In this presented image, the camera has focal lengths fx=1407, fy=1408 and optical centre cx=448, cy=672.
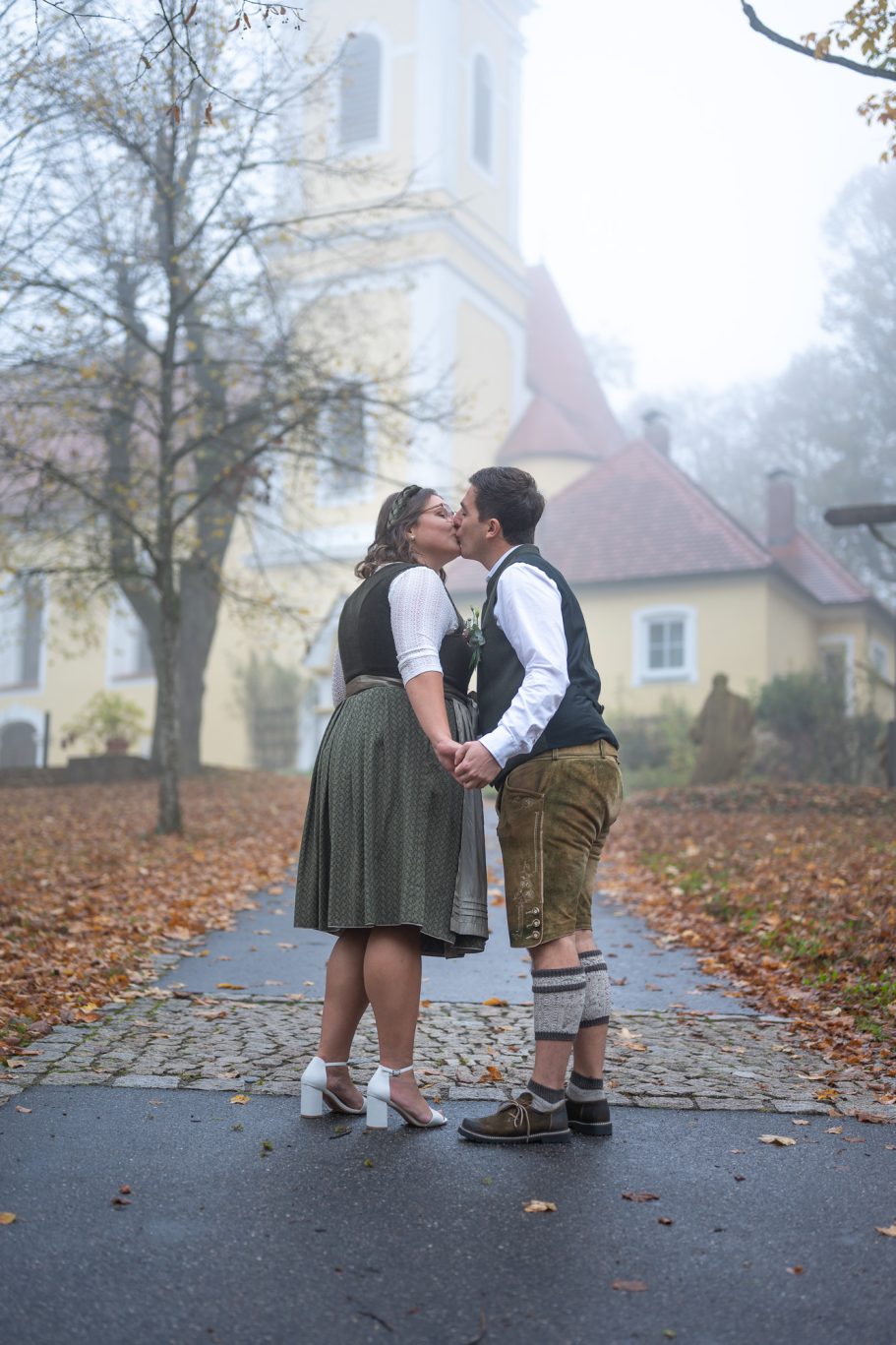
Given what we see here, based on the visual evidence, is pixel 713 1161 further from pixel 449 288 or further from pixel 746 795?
pixel 449 288

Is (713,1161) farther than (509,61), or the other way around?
(509,61)

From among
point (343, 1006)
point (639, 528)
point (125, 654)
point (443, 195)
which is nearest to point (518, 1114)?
point (343, 1006)

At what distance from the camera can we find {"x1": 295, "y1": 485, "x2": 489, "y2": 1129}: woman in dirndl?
4.18 m

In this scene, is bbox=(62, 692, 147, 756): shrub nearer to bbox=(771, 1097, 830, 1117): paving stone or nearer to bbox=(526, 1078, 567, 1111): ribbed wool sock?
bbox=(771, 1097, 830, 1117): paving stone

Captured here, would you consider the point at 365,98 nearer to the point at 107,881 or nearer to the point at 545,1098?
the point at 107,881

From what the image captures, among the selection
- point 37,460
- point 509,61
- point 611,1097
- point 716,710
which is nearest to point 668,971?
point 611,1097

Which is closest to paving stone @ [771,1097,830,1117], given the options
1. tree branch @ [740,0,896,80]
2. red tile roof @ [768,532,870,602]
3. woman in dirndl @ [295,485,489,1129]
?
woman in dirndl @ [295,485,489,1129]

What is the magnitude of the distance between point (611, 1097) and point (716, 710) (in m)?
15.1

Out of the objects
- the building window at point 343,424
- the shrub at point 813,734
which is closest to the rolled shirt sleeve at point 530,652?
the building window at point 343,424

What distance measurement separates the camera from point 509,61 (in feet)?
125

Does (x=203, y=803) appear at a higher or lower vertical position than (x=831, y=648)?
lower

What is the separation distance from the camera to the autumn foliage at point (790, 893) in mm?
6336

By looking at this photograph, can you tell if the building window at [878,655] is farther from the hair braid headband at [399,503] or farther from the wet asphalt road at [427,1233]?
the wet asphalt road at [427,1233]

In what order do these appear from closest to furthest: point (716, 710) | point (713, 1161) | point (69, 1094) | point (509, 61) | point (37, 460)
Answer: point (713, 1161) < point (69, 1094) < point (37, 460) < point (716, 710) < point (509, 61)
